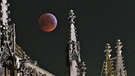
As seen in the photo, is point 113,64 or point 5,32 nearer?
point 5,32

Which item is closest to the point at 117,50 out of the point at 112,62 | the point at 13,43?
the point at 112,62

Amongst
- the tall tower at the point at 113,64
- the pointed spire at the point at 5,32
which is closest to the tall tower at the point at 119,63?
the tall tower at the point at 113,64

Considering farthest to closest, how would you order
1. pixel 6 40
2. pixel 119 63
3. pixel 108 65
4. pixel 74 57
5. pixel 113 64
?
pixel 113 64 → pixel 119 63 → pixel 108 65 → pixel 74 57 → pixel 6 40

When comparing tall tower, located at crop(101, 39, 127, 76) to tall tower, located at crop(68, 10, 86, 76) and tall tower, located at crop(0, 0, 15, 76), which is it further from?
tall tower, located at crop(0, 0, 15, 76)

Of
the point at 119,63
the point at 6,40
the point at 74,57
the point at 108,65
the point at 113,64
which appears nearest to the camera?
the point at 6,40

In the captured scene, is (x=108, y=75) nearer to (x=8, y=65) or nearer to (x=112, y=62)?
(x=112, y=62)

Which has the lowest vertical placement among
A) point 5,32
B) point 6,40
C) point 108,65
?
point 6,40

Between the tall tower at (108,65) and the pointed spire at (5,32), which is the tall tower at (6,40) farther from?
the tall tower at (108,65)

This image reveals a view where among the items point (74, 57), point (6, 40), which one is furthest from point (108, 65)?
point (6, 40)

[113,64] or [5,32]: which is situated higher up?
[113,64]

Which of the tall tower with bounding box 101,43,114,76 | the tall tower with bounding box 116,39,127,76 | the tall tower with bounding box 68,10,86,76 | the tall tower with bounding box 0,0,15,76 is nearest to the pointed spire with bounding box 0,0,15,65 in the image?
the tall tower with bounding box 0,0,15,76

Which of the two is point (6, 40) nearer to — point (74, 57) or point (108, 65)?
point (74, 57)

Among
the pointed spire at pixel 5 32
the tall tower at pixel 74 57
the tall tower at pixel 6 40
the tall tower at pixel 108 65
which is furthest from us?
the tall tower at pixel 108 65
